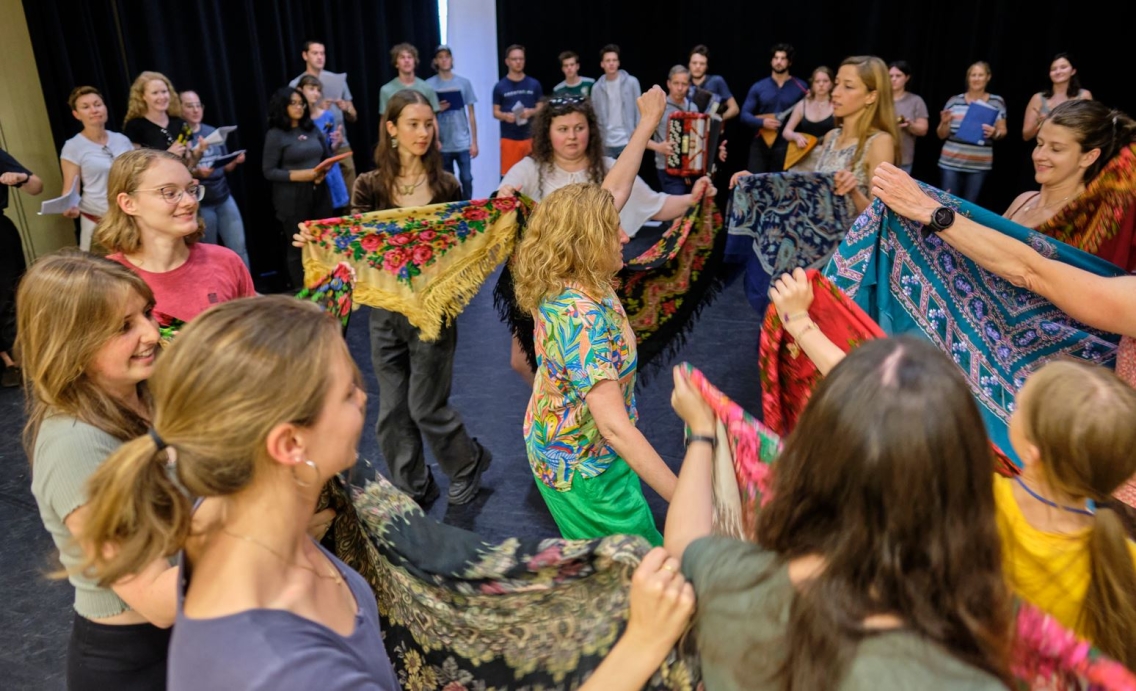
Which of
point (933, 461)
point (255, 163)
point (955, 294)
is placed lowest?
point (255, 163)

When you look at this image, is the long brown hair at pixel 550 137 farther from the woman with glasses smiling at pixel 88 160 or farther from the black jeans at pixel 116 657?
the woman with glasses smiling at pixel 88 160

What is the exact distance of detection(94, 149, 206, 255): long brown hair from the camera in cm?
232

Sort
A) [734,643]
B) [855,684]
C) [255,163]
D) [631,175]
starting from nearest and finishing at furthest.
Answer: [855,684], [734,643], [631,175], [255,163]

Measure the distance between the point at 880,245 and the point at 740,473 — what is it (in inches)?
50.4

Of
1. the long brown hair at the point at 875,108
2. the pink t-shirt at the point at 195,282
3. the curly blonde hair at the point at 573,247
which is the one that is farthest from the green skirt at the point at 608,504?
the long brown hair at the point at 875,108

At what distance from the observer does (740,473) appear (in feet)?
4.59

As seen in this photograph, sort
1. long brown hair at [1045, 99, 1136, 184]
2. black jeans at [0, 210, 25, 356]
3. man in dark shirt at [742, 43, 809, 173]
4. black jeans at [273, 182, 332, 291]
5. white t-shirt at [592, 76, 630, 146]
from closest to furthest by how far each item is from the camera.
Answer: long brown hair at [1045, 99, 1136, 184]
black jeans at [0, 210, 25, 356]
black jeans at [273, 182, 332, 291]
man in dark shirt at [742, 43, 809, 173]
white t-shirt at [592, 76, 630, 146]

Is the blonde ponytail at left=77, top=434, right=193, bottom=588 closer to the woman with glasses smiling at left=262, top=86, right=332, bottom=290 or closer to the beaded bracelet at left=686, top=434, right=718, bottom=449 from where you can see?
the beaded bracelet at left=686, top=434, right=718, bottom=449

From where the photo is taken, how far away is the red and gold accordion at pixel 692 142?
511 centimetres

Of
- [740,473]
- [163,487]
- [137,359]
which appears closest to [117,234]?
[137,359]

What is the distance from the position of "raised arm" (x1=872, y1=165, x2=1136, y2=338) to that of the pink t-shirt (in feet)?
6.20

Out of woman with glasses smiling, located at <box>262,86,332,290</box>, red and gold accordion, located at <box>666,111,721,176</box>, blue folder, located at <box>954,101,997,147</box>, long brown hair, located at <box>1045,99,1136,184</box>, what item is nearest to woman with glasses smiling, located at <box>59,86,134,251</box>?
woman with glasses smiling, located at <box>262,86,332,290</box>

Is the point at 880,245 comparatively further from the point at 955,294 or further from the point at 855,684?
the point at 855,684

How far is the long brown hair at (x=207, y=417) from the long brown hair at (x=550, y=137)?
2341 millimetres
